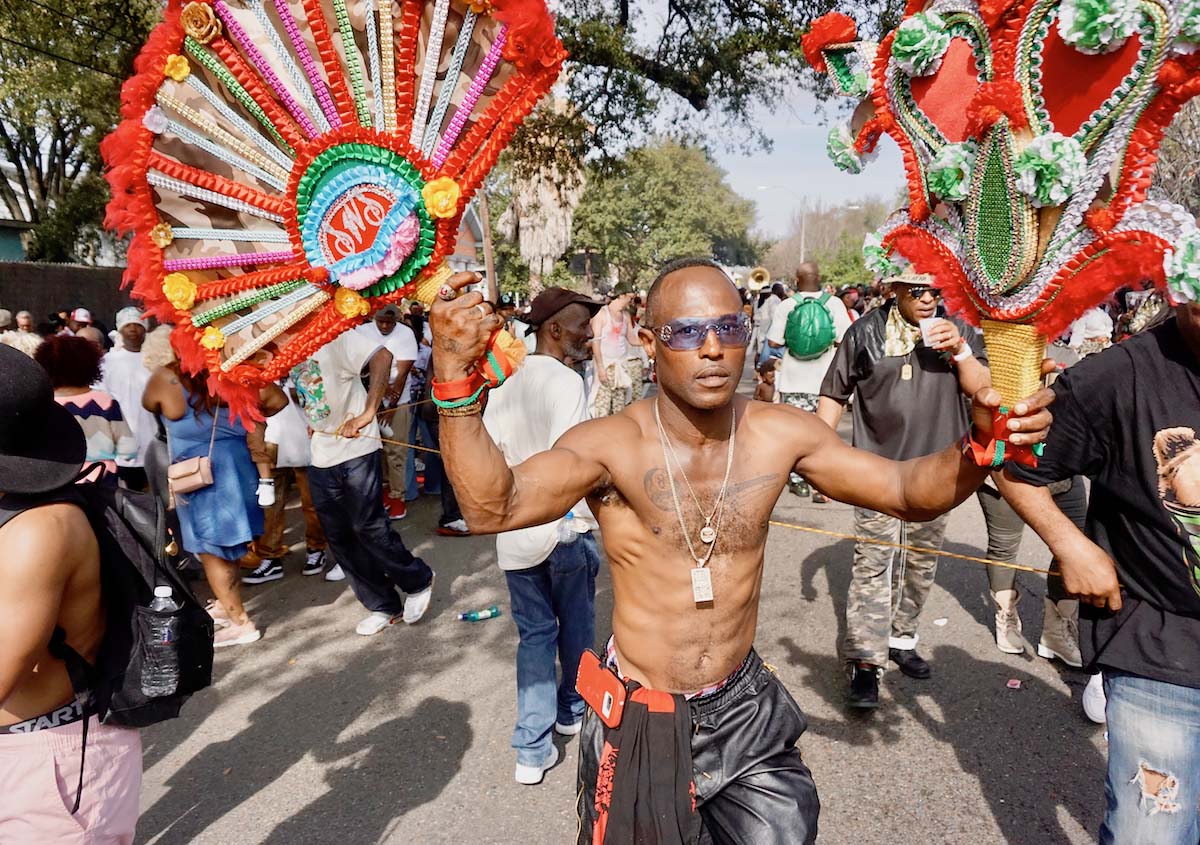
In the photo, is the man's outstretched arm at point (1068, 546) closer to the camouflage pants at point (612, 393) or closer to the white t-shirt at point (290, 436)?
the white t-shirt at point (290, 436)

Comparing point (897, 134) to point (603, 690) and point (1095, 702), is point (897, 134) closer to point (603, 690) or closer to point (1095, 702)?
point (603, 690)

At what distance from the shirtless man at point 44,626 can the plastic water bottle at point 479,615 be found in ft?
9.71

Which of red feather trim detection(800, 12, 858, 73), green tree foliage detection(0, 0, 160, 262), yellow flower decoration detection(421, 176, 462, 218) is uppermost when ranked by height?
green tree foliage detection(0, 0, 160, 262)

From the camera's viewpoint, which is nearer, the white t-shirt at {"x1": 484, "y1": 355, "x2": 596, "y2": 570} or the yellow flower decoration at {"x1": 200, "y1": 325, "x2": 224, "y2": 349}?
the yellow flower decoration at {"x1": 200, "y1": 325, "x2": 224, "y2": 349}

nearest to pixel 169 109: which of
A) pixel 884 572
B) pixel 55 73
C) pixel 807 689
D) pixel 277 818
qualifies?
pixel 277 818

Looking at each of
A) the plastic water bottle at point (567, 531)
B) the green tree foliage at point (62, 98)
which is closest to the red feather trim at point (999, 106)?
the plastic water bottle at point (567, 531)

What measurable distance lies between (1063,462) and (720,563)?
1.03 m

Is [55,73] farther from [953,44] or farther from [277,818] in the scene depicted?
[953,44]

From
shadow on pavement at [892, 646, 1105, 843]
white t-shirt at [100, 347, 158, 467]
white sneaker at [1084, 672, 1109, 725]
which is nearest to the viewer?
shadow on pavement at [892, 646, 1105, 843]

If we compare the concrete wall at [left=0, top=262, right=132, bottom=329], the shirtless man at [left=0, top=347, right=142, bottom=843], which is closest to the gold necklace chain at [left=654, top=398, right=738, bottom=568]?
the shirtless man at [left=0, top=347, right=142, bottom=843]

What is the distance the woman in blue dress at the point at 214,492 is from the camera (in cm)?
471

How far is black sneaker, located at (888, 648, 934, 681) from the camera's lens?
4.18m

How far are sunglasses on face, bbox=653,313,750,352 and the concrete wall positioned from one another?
15298 millimetres

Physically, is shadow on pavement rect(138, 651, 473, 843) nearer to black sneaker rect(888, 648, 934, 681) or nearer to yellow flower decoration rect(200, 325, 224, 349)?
yellow flower decoration rect(200, 325, 224, 349)
